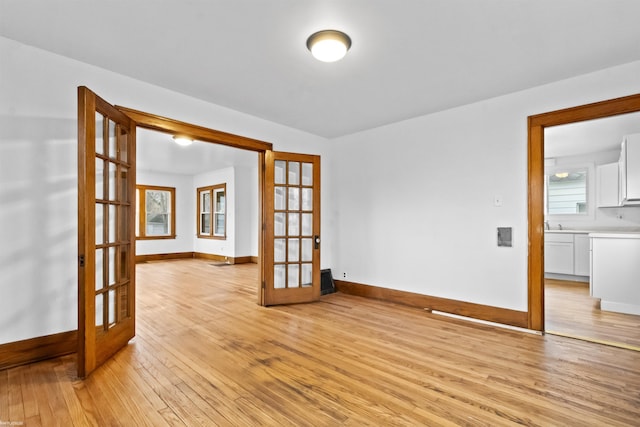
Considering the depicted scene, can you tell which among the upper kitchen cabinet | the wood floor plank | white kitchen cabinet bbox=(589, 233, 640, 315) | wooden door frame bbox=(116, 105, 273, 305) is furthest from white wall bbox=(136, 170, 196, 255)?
the upper kitchen cabinet

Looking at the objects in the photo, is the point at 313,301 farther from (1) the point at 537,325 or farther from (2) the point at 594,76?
(2) the point at 594,76

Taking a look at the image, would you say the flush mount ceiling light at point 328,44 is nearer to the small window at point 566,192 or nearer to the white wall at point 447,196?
the white wall at point 447,196

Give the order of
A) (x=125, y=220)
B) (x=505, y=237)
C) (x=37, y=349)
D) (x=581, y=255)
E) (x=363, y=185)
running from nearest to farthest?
(x=37, y=349)
(x=125, y=220)
(x=505, y=237)
(x=363, y=185)
(x=581, y=255)

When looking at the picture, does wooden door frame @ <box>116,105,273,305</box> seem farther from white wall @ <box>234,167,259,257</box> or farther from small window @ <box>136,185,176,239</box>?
small window @ <box>136,185,176,239</box>

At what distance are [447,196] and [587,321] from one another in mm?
2077

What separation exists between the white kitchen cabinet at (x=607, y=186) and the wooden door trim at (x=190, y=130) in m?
5.98

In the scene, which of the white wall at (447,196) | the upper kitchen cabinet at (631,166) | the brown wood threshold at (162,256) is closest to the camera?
the white wall at (447,196)

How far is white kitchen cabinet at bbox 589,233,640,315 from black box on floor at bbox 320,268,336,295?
11.6ft

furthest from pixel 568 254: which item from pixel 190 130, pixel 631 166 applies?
pixel 190 130

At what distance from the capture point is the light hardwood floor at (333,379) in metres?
1.83

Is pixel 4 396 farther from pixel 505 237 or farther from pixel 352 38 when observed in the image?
pixel 505 237

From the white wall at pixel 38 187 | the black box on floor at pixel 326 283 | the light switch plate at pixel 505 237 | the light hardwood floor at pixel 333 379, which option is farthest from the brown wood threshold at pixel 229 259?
the light switch plate at pixel 505 237

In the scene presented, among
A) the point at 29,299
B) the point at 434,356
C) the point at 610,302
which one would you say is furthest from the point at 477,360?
the point at 29,299

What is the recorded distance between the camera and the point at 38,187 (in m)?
2.52
